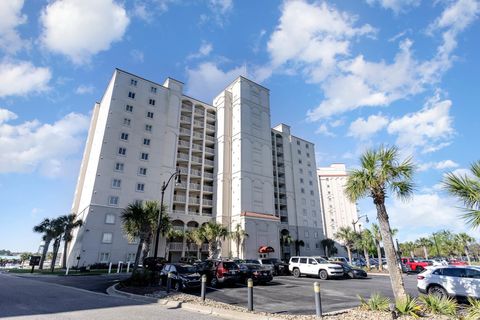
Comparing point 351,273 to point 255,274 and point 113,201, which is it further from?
point 113,201

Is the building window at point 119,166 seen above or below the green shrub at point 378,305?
above

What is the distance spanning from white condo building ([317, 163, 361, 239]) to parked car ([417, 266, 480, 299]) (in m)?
82.9

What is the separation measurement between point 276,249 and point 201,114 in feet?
101

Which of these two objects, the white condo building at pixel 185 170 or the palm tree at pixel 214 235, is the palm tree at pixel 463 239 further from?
the palm tree at pixel 214 235

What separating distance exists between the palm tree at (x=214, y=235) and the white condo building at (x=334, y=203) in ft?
191

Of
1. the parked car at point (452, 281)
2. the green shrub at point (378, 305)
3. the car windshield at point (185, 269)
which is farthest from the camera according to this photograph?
the car windshield at point (185, 269)

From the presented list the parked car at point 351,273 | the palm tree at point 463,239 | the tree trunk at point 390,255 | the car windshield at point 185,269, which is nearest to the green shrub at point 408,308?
the tree trunk at point 390,255

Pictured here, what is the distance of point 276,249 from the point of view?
4812cm

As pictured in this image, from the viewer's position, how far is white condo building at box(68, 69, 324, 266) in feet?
131

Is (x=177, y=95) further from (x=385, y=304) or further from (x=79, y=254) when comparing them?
(x=385, y=304)

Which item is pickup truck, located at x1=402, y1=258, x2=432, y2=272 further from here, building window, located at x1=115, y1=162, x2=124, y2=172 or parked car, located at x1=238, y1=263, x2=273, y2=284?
building window, located at x1=115, y1=162, x2=124, y2=172

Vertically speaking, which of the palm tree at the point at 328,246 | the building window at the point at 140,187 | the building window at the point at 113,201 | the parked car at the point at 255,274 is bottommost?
the parked car at the point at 255,274

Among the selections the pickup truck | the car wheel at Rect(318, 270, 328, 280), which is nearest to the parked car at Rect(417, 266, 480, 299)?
the car wheel at Rect(318, 270, 328, 280)

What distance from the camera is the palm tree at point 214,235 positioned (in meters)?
41.7
